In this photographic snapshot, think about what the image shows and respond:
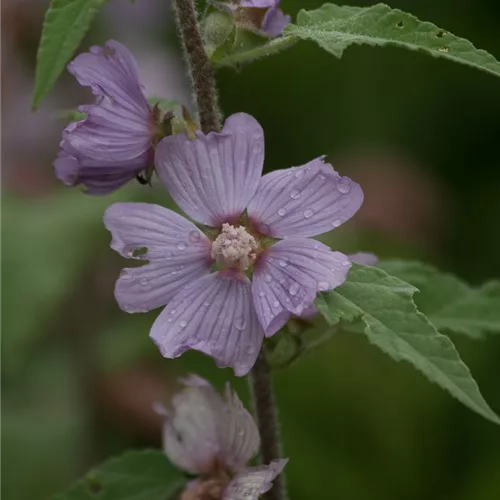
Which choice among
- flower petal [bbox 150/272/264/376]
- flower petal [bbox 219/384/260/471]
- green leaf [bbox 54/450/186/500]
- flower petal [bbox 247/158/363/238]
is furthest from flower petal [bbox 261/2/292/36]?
green leaf [bbox 54/450/186/500]

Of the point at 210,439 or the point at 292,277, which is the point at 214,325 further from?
the point at 210,439

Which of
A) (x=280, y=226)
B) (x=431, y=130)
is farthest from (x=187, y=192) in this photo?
(x=431, y=130)

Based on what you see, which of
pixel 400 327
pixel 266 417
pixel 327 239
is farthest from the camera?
pixel 327 239

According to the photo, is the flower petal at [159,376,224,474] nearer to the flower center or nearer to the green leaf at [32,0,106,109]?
the flower center

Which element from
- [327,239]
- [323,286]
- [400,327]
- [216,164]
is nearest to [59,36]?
[216,164]

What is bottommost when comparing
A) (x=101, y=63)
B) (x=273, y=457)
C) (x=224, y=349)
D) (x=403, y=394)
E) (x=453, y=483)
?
(x=453, y=483)

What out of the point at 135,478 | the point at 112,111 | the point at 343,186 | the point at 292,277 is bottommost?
the point at 135,478

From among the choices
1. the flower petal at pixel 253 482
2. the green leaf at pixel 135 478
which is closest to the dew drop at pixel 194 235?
the flower petal at pixel 253 482

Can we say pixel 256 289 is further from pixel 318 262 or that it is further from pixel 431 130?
pixel 431 130
